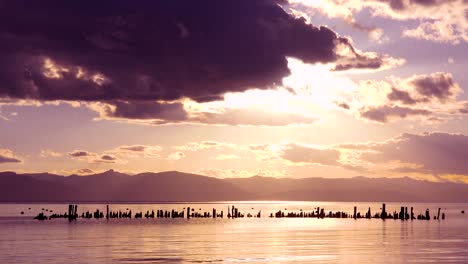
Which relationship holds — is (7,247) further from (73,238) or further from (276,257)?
(276,257)

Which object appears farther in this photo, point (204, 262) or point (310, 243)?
point (310, 243)

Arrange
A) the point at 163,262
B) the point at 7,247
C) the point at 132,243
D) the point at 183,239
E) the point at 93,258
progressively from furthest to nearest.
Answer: the point at 183,239 → the point at 132,243 → the point at 7,247 → the point at 93,258 → the point at 163,262

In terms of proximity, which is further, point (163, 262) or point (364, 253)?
point (364, 253)

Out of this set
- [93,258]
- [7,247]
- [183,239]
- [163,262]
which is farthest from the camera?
[183,239]

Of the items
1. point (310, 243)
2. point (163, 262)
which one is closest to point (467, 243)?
point (310, 243)

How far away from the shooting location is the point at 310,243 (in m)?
70.9

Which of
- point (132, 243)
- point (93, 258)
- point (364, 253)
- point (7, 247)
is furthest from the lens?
point (132, 243)

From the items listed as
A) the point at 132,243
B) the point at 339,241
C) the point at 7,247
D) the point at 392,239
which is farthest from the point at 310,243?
the point at 7,247

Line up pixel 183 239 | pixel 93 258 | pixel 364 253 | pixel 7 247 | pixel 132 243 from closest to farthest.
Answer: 1. pixel 93 258
2. pixel 364 253
3. pixel 7 247
4. pixel 132 243
5. pixel 183 239

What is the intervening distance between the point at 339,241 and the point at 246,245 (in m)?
11.3

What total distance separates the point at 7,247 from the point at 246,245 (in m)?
22.0

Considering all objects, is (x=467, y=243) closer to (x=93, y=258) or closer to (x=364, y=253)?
(x=364, y=253)

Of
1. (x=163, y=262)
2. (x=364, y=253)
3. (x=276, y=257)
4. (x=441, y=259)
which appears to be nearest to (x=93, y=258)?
(x=163, y=262)

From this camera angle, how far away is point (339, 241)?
241ft
